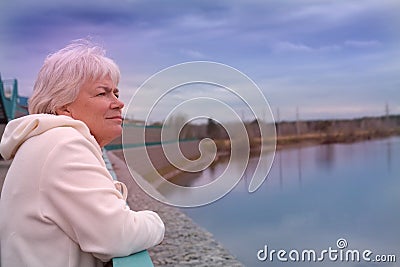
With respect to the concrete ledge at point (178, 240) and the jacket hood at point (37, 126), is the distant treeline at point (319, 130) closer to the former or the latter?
the concrete ledge at point (178, 240)

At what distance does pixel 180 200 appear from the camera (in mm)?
2145

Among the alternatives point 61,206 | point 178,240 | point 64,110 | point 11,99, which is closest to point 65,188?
point 61,206

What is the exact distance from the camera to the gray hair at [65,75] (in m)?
0.63

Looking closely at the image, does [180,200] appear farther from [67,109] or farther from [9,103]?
[67,109]

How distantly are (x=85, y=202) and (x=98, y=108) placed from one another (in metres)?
0.16

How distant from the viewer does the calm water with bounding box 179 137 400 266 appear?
2.01 meters

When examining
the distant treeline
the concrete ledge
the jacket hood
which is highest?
the jacket hood

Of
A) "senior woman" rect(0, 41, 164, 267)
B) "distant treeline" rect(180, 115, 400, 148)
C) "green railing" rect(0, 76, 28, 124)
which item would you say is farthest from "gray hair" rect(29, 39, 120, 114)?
"green railing" rect(0, 76, 28, 124)

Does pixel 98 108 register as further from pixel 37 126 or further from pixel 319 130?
pixel 319 130

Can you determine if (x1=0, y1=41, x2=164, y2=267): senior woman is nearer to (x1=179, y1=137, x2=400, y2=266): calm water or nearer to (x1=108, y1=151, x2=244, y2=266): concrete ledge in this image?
(x1=179, y1=137, x2=400, y2=266): calm water

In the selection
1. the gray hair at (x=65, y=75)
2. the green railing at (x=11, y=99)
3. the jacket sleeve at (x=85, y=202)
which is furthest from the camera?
the green railing at (x=11, y=99)

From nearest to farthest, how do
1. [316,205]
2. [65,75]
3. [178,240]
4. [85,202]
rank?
[85,202] < [65,75] < [316,205] < [178,240]

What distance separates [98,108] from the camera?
2.12ft

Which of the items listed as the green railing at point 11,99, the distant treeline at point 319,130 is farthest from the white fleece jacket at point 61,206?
the green railing at point 11,99
